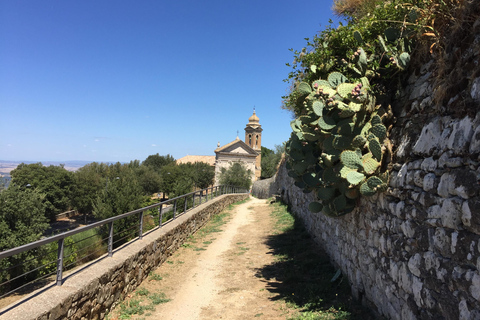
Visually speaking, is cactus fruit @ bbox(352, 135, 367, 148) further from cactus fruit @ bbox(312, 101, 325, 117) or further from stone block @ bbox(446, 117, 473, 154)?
stone block @ bbox(446, 117, 473, 154)

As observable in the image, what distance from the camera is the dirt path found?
4699 mm

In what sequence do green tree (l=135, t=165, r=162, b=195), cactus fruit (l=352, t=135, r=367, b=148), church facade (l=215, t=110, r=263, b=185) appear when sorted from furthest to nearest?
church facade (l=215, t=110, r=263, b=185) → green tree (l=135, t=165, r=162, b=195) → cactus fruit (l=352, t=135, r=367, b=148)

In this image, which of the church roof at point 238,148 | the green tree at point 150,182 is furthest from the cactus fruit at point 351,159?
the church roof at point 238,148

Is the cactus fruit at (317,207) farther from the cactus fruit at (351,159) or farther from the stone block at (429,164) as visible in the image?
the stone block at (429,164)

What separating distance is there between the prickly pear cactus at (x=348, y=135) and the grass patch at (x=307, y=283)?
1.26m

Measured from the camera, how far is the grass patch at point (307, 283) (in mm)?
4289

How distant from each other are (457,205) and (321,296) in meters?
2.96

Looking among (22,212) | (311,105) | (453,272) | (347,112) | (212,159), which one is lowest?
(22,212)

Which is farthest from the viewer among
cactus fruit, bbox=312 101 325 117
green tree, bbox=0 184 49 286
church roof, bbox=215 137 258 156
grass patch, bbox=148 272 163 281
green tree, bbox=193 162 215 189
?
church roof, bbox=215 137 258 156

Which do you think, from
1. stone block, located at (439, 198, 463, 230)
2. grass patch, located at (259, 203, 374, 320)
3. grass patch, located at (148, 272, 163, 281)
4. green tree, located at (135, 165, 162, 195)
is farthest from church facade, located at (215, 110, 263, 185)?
stone block, located at (439, 198, 463, 230)

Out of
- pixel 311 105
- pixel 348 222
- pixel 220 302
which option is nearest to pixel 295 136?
pixel 311 105

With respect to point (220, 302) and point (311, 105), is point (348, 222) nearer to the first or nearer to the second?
point (311, 105)

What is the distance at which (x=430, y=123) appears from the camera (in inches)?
122

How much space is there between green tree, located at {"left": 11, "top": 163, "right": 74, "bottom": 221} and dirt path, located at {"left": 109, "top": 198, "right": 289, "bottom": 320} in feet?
137
